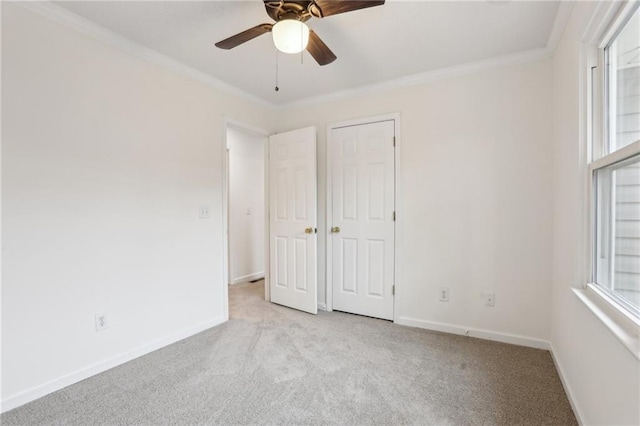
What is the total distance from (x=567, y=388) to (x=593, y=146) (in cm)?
142

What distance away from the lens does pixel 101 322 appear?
6.95 ft

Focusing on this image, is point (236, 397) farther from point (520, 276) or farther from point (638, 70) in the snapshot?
point (638, 70)

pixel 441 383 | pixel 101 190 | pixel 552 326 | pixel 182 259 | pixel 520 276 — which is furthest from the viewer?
pixel 182 259

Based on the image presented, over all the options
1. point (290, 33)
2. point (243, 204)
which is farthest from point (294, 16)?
point (243, 204)

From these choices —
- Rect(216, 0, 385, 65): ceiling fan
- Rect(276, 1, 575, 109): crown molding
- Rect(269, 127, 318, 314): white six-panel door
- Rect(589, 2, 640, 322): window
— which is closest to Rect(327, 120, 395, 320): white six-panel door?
Rect(269, 127, 318, 314): white six-panel door

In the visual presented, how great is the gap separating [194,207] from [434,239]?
7.29 ft

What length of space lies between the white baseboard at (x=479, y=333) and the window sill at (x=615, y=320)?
→ 43.3 inches

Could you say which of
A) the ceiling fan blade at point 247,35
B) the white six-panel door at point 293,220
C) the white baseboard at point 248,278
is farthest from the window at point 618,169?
the white baseboard at point 248,278

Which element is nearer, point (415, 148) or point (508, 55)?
point (508, 55)

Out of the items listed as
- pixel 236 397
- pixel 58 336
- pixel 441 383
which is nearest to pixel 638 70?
pixel 441 383

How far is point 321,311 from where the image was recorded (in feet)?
11.0

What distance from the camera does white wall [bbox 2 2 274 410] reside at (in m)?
1.75

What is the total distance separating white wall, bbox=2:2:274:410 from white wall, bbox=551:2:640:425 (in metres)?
2.75

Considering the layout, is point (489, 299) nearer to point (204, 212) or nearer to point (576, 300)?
point (576, 300)
